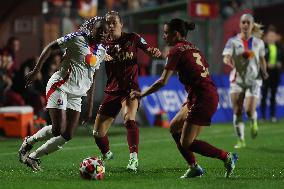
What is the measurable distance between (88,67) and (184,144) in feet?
6.34

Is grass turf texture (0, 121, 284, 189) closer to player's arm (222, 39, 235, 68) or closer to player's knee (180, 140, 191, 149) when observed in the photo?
player's knee (180, 140, 191, 149)

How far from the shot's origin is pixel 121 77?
12.1 meters

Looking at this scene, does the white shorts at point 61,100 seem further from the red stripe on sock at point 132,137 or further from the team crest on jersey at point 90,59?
the red stripe on sock at point 132,137

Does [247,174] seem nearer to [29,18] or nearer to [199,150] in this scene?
[199,150]

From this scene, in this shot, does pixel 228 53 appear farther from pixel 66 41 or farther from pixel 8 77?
pixel 8 77

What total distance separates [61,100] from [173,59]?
1878 millimetres

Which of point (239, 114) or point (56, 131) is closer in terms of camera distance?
point (56, 131)

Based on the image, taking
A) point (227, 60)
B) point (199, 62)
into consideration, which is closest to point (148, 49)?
point (199, 62)

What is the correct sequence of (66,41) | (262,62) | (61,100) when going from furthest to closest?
(262,62), (61,100), (66,41)

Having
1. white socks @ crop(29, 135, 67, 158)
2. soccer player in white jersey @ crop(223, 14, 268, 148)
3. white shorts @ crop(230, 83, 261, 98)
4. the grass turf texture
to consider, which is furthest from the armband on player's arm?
white socks @ crop(29, 135, 67, 158)

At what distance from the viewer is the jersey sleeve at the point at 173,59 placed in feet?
33.3

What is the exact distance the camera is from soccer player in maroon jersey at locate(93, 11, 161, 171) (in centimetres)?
1201

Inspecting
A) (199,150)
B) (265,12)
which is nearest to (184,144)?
(199,150)

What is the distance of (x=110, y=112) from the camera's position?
12.2 meters
